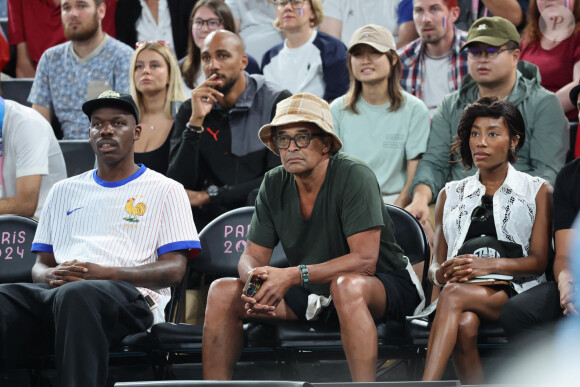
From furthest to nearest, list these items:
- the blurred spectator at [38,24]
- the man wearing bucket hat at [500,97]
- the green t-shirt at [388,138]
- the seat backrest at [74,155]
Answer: the blurred spectator at [38,24] → the seat backrest at [74,155] → the green t-shirt at [388,138] → the man wearing bucket hat at [500,97]

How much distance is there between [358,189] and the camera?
342cm

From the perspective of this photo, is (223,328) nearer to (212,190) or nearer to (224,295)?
(224,295)

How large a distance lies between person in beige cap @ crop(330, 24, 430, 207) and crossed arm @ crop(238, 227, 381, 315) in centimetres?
126

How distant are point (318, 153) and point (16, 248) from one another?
155 centimetres

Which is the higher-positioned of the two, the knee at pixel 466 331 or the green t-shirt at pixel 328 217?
the green t-shirt at pixel 328 217

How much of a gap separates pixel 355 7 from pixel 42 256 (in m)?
3.37

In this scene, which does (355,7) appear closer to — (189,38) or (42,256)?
(189,38)

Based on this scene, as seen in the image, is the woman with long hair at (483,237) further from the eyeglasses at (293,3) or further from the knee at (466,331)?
the eyeglasses at (293,3)

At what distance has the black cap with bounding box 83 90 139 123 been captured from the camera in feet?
12.6

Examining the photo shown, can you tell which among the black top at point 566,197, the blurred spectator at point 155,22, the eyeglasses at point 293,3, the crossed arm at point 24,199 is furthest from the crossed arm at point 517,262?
the blurred spectator at point 155,22

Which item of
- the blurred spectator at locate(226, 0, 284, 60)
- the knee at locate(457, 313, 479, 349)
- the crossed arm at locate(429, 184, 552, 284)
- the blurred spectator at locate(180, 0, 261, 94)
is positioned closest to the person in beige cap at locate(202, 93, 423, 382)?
the crossed arm at locate(429, 184, 552, 284)

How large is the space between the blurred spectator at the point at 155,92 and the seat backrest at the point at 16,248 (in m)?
1.00

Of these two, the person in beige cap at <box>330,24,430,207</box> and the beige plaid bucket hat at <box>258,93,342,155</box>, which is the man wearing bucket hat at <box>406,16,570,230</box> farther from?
the beige plaid bucket hat at <box>258,93,342,155</box>

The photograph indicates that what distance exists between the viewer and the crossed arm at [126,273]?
350cm
